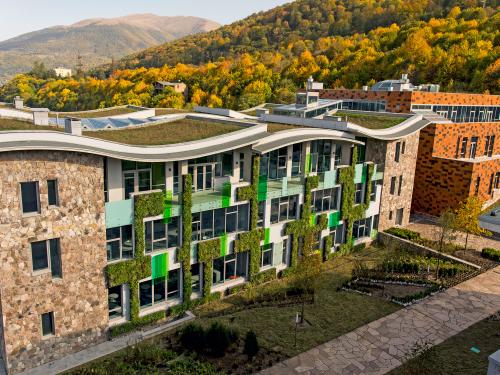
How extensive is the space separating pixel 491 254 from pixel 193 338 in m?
23.8

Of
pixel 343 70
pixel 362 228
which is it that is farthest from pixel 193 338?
pixel 343 70

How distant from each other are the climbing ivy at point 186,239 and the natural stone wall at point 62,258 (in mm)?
4423

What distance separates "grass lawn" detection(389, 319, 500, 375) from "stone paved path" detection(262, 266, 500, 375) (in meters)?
0.44

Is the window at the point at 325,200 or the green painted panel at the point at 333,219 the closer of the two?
the window at the point at 325,200

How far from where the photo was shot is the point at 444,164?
39.8 m

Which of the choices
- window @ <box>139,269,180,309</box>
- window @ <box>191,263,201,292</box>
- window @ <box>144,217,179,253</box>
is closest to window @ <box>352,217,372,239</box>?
window @ <box>191,263,201,292</box>

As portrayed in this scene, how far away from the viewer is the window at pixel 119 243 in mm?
21047

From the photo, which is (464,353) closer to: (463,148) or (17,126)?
(17,126)

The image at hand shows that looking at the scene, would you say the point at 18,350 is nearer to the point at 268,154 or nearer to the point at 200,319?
the point at 200,319

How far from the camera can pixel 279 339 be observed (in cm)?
2181

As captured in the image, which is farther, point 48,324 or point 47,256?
point 48,324

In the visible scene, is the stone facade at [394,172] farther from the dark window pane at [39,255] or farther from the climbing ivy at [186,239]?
the dark window pane at [39,255]

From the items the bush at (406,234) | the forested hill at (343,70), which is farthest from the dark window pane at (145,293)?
the forested hill at (343,70)

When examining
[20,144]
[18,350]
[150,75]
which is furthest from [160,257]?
[150,75]
